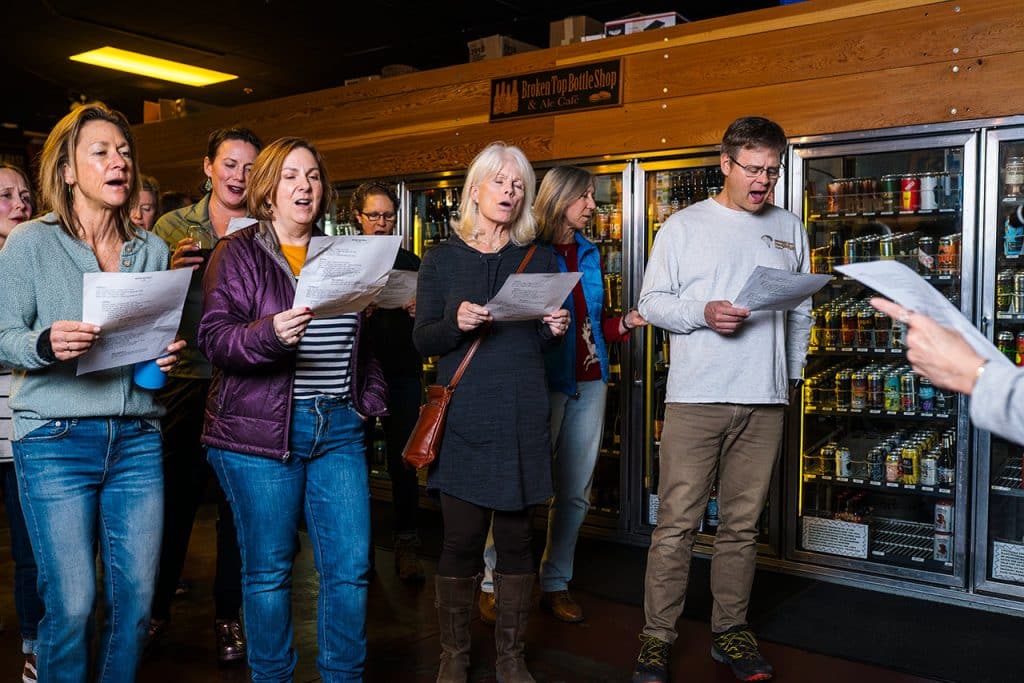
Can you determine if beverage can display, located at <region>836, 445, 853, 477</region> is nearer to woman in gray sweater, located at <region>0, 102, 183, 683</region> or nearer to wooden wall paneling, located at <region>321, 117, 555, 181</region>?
wooden wall paneling, located at <region>321, 117, 555, 181</region>

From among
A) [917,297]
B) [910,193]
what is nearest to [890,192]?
[910,193]

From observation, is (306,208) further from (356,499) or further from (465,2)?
(465,2)

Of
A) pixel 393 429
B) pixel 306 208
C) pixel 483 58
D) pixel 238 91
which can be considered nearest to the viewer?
pixel 306 208

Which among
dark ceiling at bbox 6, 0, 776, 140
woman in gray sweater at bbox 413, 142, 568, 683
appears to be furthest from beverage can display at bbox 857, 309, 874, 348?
dark ceiling at bbox 6, 0, 776, 140

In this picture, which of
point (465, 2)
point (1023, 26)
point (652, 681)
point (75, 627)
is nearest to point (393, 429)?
point (652, 681)

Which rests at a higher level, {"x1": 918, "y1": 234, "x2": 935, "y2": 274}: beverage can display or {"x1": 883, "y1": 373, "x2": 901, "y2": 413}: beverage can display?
{"x1": 918, "y1": 234, "x2": 935, "y2": 274}: beverage can display

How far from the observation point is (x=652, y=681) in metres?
3.00

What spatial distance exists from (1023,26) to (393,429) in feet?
10.5

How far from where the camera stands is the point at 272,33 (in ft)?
24.0

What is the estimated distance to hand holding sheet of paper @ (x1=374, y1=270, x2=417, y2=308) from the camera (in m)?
3.51

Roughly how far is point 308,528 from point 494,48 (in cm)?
389

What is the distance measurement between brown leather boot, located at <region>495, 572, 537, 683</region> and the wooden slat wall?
8.60ft

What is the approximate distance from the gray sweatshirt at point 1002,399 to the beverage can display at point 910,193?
9.37ft

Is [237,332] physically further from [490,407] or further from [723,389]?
[723,389]
